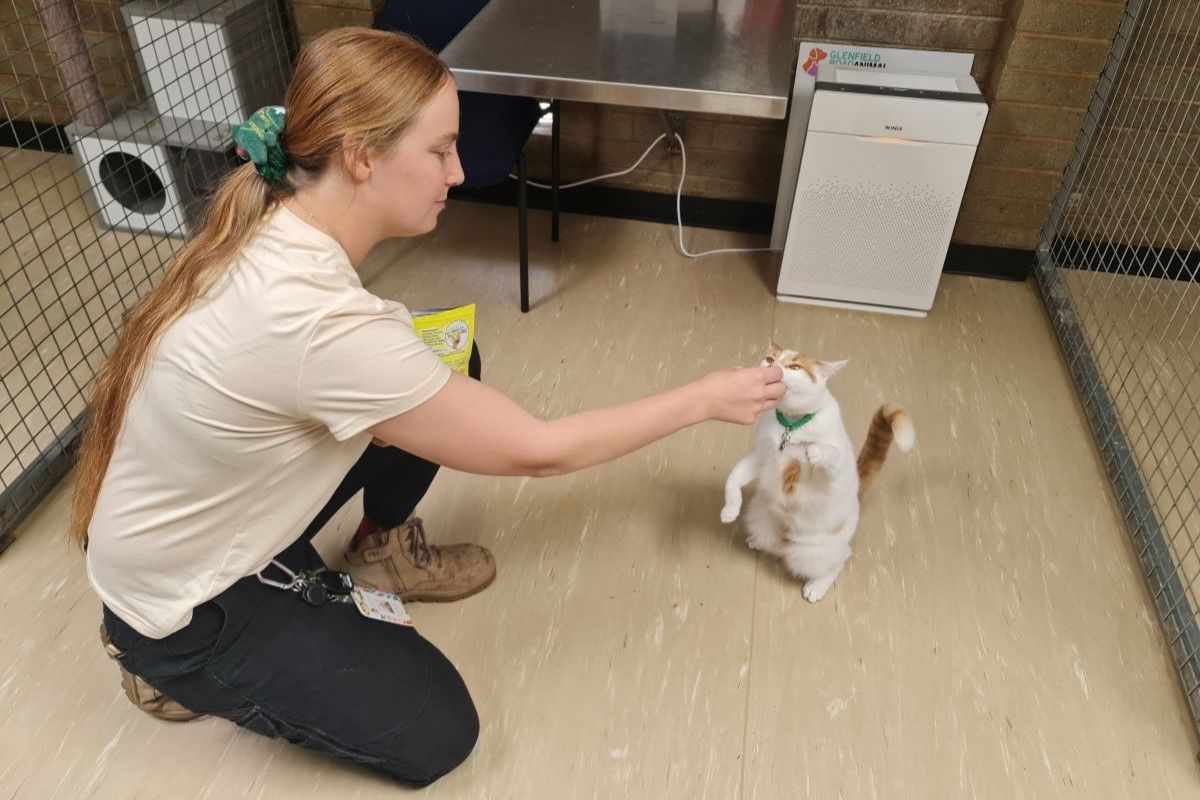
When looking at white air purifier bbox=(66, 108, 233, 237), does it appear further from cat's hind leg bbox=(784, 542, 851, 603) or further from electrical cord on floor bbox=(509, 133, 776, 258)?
cat's hind leg bbox=(784, 542, 851, 603)

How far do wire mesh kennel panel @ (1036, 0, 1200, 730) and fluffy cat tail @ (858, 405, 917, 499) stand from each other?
554 mm

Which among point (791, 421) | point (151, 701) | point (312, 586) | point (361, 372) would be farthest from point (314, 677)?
point (791, 421)

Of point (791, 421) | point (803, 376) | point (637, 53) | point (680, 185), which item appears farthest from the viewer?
point (680, 185)

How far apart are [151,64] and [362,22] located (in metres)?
0.57

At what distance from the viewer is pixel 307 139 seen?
1062 millimetres

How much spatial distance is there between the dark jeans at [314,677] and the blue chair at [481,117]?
1.12 m

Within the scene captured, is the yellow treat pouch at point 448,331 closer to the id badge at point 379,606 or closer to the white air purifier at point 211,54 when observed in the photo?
the id badge at point 379,606

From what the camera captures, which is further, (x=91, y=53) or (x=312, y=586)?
(x=91, y=53)

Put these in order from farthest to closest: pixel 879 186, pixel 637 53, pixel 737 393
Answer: pixel 879 186, pixel 637 53, pixel 737 393

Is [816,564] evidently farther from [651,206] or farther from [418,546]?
[651,206]

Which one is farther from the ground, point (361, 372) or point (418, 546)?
point (361, 372)

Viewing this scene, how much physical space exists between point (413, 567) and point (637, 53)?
3.78 feet

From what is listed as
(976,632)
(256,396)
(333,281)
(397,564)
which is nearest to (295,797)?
(397,564)

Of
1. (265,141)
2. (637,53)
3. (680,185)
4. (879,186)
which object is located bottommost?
(680,185)
